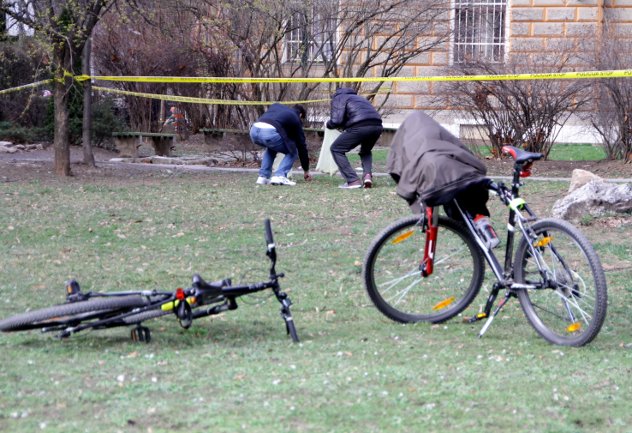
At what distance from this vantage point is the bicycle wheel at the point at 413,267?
6.43 metres

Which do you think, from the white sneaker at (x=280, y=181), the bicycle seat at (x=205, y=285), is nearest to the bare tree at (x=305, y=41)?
the white sneaker at (x=280, y=181)

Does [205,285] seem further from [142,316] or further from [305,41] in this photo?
[305,41]

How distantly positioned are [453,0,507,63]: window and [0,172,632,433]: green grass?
45.1 feet

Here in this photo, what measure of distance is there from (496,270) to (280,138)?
819 cm

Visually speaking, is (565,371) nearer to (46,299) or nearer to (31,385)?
(31,385)

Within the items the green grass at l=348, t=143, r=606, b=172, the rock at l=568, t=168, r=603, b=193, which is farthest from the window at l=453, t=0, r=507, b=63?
the rock at l=568, t=168, r=603, b=193

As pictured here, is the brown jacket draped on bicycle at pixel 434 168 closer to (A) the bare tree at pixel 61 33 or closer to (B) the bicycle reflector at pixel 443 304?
(B) the bicycle reflector at pixel 443 304

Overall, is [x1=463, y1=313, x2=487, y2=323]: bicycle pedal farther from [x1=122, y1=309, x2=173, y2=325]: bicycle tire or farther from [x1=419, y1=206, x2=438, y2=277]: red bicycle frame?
[x1=122, y1=309, x2=173, y2=325]: bicycle tire

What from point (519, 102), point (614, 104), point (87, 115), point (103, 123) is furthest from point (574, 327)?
point (103, 123)

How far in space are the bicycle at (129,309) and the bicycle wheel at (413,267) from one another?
2.75 ft

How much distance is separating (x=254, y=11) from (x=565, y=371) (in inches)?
545

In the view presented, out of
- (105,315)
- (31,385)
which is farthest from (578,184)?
(31,385)

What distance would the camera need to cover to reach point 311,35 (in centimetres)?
1970

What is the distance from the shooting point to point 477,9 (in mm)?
23938
